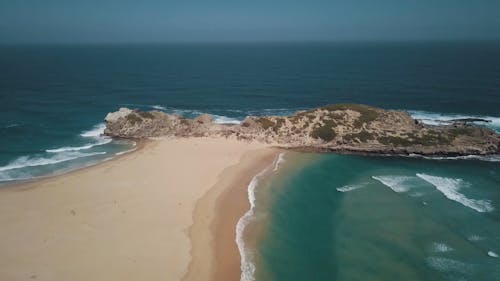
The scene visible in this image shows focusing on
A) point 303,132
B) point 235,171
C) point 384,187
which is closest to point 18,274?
point 235,171

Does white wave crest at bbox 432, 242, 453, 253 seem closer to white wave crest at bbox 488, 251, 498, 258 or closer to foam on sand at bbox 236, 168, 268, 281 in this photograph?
white wave crest at bbox 488, 251, 498, 258

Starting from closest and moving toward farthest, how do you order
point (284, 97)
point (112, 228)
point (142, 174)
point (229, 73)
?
point (112, 228), point (142, 174), point (284, 97), point (229, 73)

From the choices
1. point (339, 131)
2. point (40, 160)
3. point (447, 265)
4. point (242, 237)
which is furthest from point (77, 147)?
point (447, 265)

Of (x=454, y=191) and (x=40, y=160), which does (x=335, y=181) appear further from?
(x=40, y=160)

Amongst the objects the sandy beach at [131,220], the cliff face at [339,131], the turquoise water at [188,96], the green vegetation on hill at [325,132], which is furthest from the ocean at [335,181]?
the green vegetation on hill at [325,132]

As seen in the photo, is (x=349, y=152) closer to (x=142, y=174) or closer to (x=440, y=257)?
(x=440, y=257)

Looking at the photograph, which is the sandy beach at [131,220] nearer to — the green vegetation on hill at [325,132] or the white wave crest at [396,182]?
the green vegetation on hill at [325,132]
